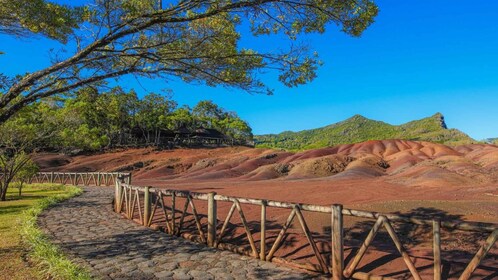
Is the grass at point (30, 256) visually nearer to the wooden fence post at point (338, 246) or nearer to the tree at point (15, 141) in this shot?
the wooden fence post at point (338, 246)

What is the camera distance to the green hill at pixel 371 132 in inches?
3511

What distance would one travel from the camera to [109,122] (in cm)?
5772

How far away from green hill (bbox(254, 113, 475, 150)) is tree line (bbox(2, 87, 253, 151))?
14.5 metres

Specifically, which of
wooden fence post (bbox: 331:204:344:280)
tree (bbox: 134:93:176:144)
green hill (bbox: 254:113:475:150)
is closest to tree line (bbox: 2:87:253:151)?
tree (bbox: 134:93:176:144)

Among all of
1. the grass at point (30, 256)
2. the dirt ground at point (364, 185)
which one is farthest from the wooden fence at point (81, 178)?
the grass at point (30, 256)

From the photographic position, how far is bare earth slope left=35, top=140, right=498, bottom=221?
53.1 ft

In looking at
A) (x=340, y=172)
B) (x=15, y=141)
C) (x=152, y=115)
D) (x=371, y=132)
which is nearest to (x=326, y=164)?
(x=340, y=172)

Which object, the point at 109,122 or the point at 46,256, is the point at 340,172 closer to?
the point at 46,256

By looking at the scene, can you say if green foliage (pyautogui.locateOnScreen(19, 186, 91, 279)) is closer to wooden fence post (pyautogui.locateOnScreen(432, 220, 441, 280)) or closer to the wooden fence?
wooden fence post (pyautogui.locateOnScreen(432, 220, 441, 280))

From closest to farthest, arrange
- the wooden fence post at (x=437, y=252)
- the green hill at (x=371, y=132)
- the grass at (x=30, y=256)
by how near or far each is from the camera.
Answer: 1. the wooden fence post at (x=437, y=252)
2. the grass at (x=30, y=256)
3. the green hill at (x=371, y=132)

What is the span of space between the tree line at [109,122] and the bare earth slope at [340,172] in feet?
19.2

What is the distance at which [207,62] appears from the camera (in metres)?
7.79

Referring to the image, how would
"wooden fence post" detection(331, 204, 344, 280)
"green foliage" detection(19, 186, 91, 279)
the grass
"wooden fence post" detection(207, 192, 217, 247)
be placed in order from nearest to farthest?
"wooden fence post" detection(331, 204, 344, 280) → "green foliage" detection(19, 186, 91, 279) → the grass → "wooden fence post" detection(207, 192, 217, 247)

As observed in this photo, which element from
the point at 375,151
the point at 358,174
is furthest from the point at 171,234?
the point at 375,151
